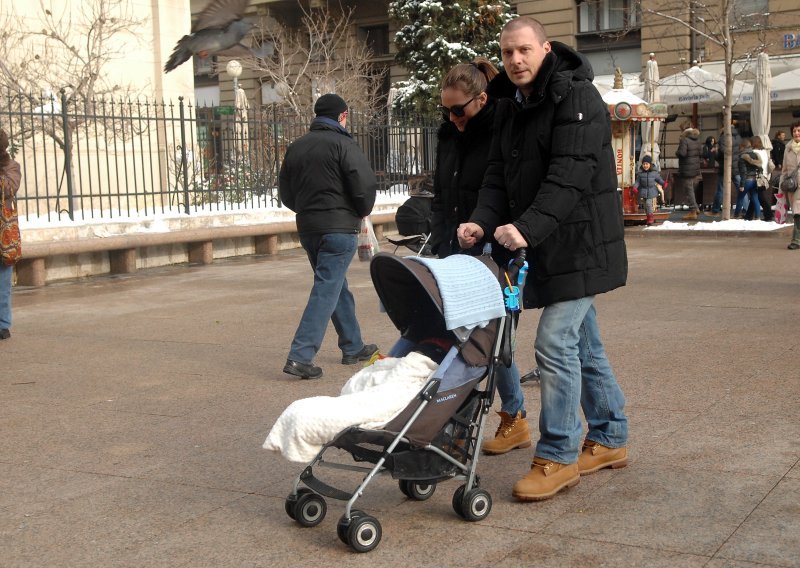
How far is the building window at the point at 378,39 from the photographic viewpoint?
132 feet

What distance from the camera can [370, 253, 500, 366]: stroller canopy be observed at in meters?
4.18

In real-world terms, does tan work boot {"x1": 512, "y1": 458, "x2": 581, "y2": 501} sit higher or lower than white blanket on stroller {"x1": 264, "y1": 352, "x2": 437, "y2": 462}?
lower

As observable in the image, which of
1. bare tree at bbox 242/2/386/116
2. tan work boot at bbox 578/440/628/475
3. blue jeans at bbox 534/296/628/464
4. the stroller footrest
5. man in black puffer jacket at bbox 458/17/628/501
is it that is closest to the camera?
the stroller footrest

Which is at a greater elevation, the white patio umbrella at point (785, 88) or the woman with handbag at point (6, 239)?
the white patio umbrella at point (785, 88)

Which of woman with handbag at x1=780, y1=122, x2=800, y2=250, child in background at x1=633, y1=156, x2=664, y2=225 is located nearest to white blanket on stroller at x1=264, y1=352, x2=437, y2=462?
woman with handbag at x1=780, y1=122, x2=800, y2=250

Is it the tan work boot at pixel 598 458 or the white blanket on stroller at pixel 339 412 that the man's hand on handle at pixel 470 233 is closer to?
the white blanket on stroller at pixel 339 412

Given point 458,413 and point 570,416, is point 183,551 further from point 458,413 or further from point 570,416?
point 570,416

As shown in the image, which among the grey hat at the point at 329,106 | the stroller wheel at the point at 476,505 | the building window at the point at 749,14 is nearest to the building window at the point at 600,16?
the building window at the point at 749,14

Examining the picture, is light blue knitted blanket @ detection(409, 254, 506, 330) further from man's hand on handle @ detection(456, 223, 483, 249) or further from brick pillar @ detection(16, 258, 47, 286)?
brick pillar @ detection(16, 258, 47, 286)

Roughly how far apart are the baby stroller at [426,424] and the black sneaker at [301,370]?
2887 mm

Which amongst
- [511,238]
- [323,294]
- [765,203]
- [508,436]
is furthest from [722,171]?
[511,238]

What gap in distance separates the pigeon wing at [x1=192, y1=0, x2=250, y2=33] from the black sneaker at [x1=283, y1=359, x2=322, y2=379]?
494cm

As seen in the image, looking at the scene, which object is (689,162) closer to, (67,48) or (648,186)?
(648,186)

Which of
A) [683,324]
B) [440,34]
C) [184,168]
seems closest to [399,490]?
[683,324]
